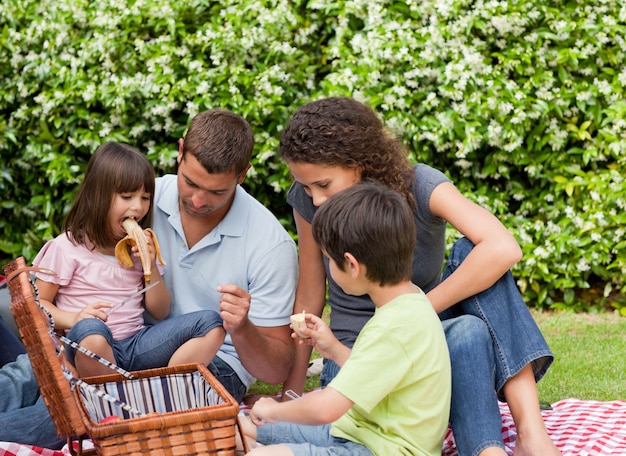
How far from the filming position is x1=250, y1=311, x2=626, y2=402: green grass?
3.96 metres

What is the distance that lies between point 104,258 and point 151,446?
1192 mm

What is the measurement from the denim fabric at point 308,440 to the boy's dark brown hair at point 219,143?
3.15 ft

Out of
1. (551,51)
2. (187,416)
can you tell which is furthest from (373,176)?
(551,51)

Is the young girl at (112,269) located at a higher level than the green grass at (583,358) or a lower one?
higher

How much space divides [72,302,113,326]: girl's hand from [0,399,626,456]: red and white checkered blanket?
0.46 metres

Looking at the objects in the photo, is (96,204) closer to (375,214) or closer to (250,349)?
(250,349)

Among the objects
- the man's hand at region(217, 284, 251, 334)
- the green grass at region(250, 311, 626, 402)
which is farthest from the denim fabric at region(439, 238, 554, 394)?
the green grass at region(250, 311, 626, 402)

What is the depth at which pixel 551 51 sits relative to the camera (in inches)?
206

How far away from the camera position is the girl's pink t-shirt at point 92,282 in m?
3.33

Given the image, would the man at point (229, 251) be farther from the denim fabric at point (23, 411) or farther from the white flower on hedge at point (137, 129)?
the white flower on hedge at point (137, 129)

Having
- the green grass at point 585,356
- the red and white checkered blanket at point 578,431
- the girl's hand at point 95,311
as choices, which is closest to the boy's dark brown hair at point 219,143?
the girl's hand at point 95,311

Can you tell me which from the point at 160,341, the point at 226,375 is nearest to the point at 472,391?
the point at 226,375

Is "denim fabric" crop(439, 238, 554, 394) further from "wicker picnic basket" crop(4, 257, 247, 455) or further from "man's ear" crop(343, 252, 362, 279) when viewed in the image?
"wicker picnic basket" crop(4, 257, 247, 455)

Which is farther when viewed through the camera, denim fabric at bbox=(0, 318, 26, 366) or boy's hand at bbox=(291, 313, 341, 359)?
denim fabric at bbox=(0, 318, 26, 366)
